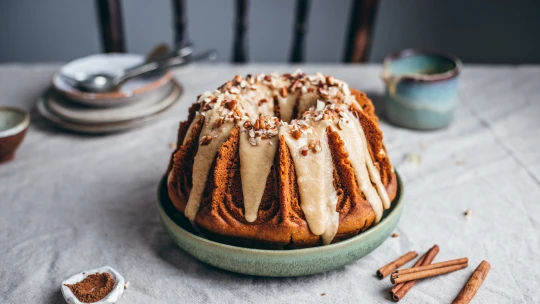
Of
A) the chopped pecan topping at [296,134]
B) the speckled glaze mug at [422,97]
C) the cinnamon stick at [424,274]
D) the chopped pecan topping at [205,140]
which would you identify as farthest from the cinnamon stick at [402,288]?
the speckled glaze mug at [422,97]

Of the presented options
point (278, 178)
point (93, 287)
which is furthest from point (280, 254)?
point (93, 287)

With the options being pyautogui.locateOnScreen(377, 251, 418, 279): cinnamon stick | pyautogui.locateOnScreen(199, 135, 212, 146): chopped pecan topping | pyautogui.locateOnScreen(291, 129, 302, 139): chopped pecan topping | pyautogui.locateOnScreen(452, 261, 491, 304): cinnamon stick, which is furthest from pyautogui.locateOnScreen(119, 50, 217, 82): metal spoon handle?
pyautogui.locateOnScreen(452, 261, 491, 304): cinnamon stick

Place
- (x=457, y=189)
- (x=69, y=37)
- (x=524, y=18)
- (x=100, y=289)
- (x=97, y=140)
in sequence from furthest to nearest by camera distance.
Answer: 1. (x=69, y=37)
2. (x=524, y=18)
3. (x=97, y=140)
4. (x=457, y=189)
5. (x=100, y=289)

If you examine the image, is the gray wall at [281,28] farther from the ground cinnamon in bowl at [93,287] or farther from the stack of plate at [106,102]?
the ground cinnamon in bowl at [93,287]

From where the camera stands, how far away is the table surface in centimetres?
103

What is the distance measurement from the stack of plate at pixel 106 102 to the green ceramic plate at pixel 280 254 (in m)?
0.67

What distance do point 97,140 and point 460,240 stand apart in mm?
1057

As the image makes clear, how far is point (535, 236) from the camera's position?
1.19 metres

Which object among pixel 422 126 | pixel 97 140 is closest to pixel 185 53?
pixel 97 140

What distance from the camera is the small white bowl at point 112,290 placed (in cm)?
96

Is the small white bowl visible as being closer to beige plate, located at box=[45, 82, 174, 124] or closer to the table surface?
the table surface

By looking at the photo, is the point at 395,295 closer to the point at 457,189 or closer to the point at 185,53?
the point at 457,189

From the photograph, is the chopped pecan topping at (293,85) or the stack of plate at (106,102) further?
the stack of plate at (106,102)

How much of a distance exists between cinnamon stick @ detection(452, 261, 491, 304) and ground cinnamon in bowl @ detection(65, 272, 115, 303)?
64cm
